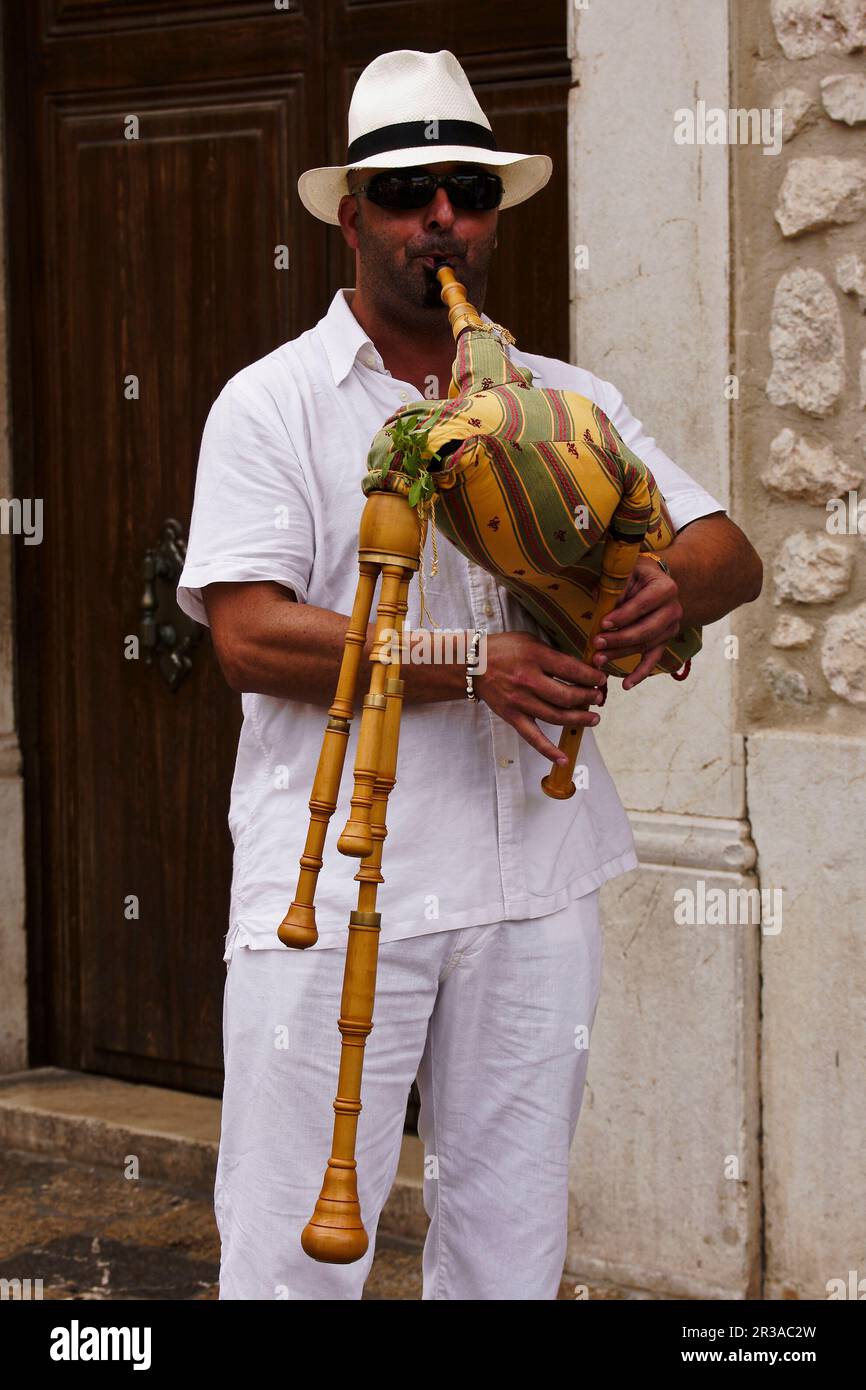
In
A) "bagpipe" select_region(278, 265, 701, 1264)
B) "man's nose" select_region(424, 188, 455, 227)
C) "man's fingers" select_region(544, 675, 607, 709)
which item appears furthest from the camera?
"man's nose" select_region(424, 188, 455, 227)

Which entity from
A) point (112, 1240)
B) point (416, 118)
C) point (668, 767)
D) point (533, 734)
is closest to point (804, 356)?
point (668, 767)

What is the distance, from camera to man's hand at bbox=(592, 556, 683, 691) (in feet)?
6.65

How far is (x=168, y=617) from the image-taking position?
4277mm

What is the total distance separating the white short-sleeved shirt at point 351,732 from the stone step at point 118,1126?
179 centimetres

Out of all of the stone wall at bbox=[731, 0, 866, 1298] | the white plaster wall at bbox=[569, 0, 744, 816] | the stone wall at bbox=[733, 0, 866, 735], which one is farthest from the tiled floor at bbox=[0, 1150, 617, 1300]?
the stone wall at bbox=[733, 0, 866, 735]

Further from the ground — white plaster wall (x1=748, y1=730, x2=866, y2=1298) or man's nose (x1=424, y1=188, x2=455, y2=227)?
man's nose (x1=424, y1=188, x2=455, y2=227)

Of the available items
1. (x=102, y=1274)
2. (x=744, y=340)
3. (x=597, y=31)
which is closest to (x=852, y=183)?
(x=744, y=340)

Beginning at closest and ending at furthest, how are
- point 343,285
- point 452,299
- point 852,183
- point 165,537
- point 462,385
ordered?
point 462,385, point 452,299, point 852,183, point 343,285, point 165,537

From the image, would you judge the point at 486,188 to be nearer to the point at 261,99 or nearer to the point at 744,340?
the point at 744,340

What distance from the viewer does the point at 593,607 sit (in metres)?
2.05

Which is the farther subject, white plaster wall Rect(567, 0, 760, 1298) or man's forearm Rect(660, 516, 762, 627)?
white plaster wall Rect(567, 0, 760, 1298)

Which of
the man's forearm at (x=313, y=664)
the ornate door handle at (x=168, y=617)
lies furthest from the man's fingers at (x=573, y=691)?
the ornate door handle at (x=168, y=617)

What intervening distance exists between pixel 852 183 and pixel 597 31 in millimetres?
597

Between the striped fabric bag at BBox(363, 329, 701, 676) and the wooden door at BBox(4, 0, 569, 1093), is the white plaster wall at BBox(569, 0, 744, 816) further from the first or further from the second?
the striped fabric bag at BBox(363, 329, 701, 676)
